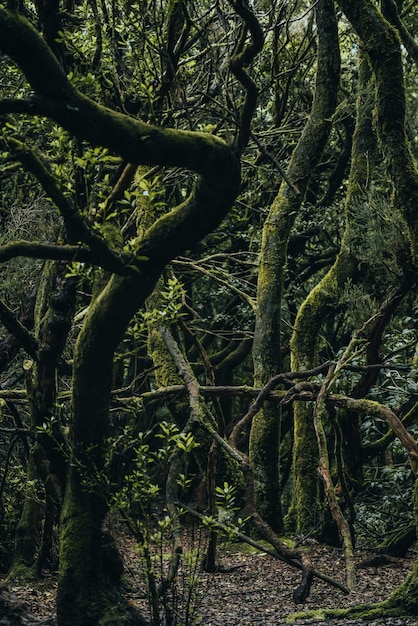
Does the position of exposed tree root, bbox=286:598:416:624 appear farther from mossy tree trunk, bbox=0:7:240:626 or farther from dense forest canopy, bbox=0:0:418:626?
mossy tree trunk, bbox=0:7:240:626

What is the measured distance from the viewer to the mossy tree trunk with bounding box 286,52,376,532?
→ 42.5 ft

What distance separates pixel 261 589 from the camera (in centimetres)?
975

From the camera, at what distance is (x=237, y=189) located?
6094 mm

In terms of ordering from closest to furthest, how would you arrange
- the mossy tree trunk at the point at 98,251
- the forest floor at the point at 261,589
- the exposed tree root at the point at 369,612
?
1. the mossy tree trunk at the point at 98,251
2. the exposed tree root at the point at 369,612
3. the forest floor at the point at 261,589

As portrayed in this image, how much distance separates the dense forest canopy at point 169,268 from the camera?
19.3 feet

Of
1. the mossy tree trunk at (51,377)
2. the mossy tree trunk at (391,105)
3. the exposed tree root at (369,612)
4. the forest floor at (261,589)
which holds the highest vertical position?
the mossy tree trunk at (391,105)

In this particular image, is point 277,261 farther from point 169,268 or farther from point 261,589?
point 261,589

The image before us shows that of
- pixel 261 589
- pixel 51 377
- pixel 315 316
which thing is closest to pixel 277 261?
pixel 315 316

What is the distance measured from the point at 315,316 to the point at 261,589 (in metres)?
5.31

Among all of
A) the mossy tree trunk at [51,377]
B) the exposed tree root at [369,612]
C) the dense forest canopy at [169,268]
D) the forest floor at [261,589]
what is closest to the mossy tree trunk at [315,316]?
the dense forest canopy at [169,268]

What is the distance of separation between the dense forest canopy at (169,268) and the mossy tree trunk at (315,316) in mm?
40

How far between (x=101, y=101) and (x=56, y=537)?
6008mm

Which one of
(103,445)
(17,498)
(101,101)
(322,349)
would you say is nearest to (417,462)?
(103,445)

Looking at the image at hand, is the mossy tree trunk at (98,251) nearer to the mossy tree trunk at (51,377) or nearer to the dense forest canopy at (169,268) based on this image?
the dense forest canopy at (169,268)
